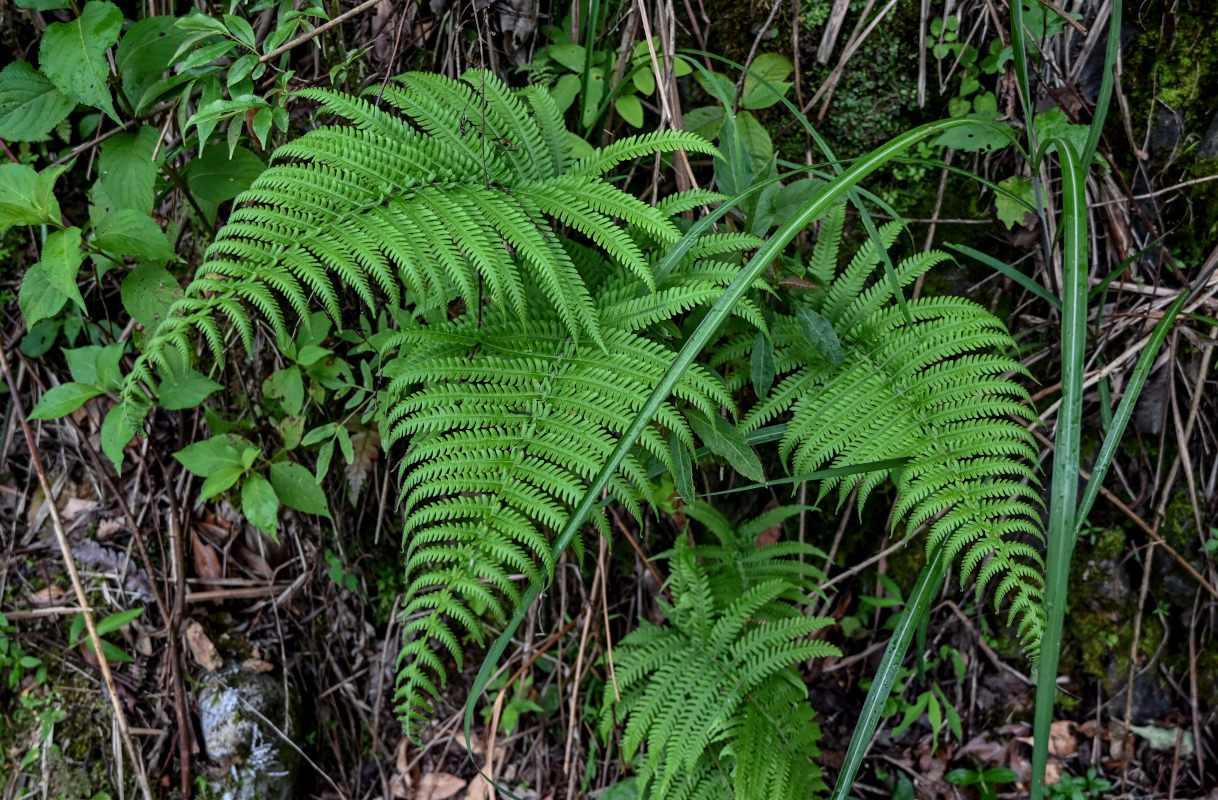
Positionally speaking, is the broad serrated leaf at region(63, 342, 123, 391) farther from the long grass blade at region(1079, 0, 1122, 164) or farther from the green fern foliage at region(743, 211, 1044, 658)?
the long grass blade at region(1079, 0, 1122, 164)

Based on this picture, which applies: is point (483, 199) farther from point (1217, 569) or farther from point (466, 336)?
point (1217, 569)

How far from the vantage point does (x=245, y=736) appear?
2.74 metres

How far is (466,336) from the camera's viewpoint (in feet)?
6.48

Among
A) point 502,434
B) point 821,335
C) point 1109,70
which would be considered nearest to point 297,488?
point 502,434

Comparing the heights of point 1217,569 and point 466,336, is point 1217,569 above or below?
below

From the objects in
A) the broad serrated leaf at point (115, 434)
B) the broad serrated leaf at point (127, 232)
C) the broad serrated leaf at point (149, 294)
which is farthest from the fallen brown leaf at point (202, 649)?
the broad serrated leaf at point (127, 232)

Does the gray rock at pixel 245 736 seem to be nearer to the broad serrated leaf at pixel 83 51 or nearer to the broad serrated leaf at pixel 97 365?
the broad serrated leaf at pixel 97 365

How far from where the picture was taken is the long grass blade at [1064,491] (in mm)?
1347

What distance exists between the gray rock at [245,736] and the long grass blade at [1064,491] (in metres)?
2.49

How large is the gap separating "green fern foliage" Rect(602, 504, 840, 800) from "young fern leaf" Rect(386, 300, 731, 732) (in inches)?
24.7

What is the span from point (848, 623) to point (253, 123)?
2.56 metres

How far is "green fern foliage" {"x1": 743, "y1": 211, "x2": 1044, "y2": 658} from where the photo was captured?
1844 millimetres

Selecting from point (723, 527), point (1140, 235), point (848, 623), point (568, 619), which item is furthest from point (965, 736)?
point (1140, 235)

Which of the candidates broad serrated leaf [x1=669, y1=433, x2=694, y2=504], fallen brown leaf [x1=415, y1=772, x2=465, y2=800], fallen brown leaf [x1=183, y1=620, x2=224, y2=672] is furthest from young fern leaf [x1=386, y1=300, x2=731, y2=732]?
fallen brown leaf [x1=183, y1=620, x2=224, y2=672]
